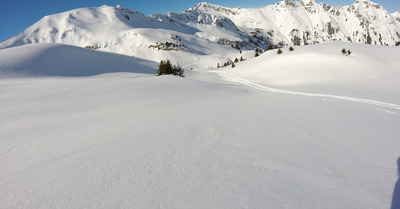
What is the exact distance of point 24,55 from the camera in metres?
21.5

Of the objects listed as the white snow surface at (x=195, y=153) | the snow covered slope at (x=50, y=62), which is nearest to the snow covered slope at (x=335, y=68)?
the white snow surface at (x=195, y=153)

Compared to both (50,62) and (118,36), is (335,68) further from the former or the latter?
(118,36)

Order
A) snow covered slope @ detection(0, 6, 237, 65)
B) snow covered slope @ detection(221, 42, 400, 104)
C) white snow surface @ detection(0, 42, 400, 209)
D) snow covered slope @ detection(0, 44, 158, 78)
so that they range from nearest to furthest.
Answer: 1. white snow surface @ detection(0, 42, 400, 209)
2. snow covered slope @ detection(221, 42, 400, 104)
3. snow covered slope @ detection(0, 44, 158, 78)
4. snow covered slope @ detection(0, 6, 237, 65)

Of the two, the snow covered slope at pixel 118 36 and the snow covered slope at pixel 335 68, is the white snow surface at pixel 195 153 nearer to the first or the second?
the snow covered slope at pixel 335 68

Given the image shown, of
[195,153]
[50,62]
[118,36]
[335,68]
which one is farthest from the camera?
[118,36]

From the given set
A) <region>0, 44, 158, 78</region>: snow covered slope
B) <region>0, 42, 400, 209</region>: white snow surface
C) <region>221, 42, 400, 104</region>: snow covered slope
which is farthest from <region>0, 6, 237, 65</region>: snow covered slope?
<region>0, 42, 400, 209</region>: white snow surface

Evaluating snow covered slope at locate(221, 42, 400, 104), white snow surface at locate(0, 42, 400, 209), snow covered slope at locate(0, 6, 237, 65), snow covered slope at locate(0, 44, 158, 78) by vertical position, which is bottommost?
white snow surface at locate(0, 42, 400, 209)

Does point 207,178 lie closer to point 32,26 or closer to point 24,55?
point 24,55

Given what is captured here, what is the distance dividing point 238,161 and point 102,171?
2142 millimetres

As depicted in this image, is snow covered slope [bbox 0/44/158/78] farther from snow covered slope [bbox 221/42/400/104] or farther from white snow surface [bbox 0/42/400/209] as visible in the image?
snow covered slope [bbox 221/42/400/104]

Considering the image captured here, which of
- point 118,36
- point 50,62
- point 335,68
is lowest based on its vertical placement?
point 335,68

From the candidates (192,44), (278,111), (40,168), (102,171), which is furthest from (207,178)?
(192,44)

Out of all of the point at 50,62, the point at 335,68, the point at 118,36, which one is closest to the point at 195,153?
the point at 335,68

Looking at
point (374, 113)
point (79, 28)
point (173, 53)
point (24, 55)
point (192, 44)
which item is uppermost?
point (79, 28)
